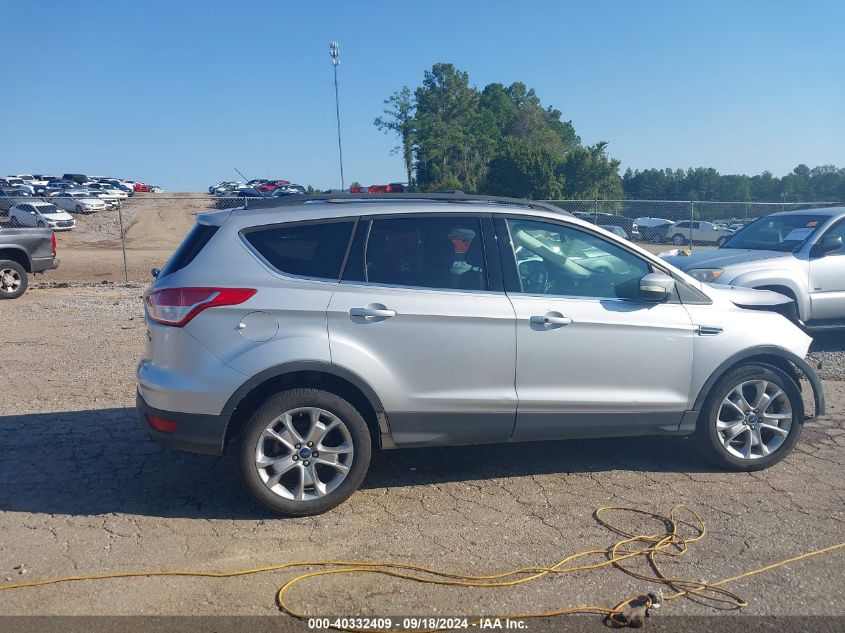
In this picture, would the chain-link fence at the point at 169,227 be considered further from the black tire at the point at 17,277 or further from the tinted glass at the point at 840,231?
the tinted glass at the point at 840,231

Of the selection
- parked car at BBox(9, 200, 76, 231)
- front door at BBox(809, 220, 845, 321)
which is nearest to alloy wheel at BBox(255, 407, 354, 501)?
front door at BBox(809, 220, 845, 321)

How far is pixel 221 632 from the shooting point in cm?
362

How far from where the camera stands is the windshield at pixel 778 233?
394 inches

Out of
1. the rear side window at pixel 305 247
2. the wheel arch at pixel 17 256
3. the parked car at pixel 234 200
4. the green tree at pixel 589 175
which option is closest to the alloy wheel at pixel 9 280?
the wheel arch at pixel 17 256

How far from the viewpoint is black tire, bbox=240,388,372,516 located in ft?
15.4

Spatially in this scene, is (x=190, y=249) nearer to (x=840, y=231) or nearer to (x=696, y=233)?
(x=840, y=231)

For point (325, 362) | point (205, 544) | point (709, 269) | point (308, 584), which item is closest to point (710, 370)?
point (325, 362)

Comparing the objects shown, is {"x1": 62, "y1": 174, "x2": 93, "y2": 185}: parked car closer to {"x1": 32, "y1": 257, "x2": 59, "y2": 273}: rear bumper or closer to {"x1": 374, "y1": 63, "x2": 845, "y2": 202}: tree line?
{"x1": 374, "y1": 63, "x2": 845, "y2": 202}: tree line

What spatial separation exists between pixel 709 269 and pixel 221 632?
24.5ft

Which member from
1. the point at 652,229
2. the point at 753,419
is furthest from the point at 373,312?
the point at 652,229

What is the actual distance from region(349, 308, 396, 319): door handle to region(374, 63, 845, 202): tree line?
96.9 ft

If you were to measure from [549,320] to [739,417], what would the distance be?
1.61 metres

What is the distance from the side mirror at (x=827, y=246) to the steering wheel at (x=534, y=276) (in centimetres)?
598

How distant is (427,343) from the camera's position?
4.91 m
